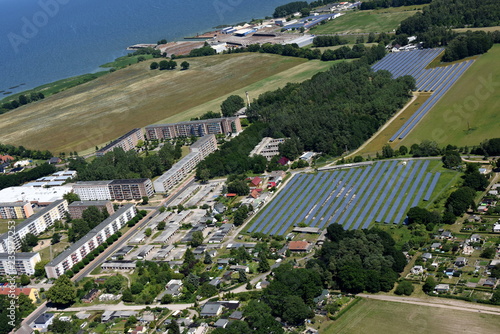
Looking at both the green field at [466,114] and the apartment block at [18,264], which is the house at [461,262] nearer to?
the green field at [466,114]

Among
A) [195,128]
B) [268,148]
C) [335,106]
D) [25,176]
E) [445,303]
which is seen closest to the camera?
[445,303]

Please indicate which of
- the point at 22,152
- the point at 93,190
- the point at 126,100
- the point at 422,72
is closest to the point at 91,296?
the point at 93,190

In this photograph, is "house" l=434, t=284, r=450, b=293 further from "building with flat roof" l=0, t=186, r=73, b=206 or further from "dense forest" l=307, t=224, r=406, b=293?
"building with flat roof" l=0, t=186, r=73, b=206

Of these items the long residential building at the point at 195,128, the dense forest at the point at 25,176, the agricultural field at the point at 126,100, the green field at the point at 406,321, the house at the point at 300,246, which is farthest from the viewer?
the agricultural field at the point at 126,100

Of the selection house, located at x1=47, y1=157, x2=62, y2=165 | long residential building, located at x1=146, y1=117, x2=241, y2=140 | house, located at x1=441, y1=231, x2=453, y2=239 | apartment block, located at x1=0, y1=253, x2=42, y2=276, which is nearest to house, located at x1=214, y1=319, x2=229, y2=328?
house, located at x1=441, y1=231, x2=453, y2=239

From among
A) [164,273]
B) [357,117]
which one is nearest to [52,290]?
[164,273]

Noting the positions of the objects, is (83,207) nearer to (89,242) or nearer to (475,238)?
(89,242)

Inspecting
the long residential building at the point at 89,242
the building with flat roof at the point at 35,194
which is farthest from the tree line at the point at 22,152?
the long residential building at the point at 89,242
